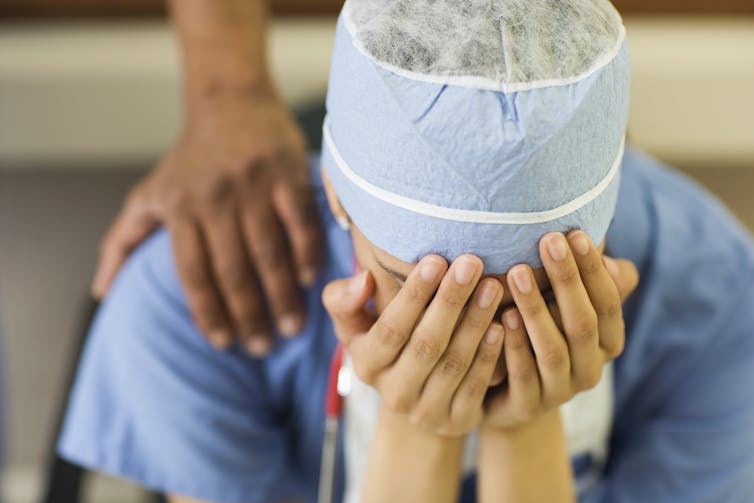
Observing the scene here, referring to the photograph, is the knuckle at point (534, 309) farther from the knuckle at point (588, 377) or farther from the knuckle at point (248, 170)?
Answer: the knuckle at point (248, 170)

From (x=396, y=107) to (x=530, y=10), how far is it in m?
0.12

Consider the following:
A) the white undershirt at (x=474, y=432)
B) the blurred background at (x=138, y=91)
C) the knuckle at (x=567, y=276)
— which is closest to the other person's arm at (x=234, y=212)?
the white undershirt at (x=474, y=432)

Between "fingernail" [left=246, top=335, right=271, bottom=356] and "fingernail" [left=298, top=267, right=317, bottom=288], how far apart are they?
7cm

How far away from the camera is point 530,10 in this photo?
62cm

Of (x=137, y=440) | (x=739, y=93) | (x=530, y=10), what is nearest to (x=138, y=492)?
(x=137, y=440)

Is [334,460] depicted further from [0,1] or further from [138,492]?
[0,1]

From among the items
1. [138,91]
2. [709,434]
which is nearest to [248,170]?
[709,434]

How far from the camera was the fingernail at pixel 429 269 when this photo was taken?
0.64 meters

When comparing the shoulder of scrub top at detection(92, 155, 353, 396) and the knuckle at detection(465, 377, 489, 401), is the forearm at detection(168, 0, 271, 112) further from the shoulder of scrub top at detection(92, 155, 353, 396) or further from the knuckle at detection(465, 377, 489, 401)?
the knuckle at detection(465, 377, 489, 401)

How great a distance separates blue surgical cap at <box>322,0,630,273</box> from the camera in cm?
59

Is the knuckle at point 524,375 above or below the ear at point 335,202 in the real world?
below

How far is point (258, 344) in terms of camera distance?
0.93 metres

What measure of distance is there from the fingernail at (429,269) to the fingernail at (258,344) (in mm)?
334

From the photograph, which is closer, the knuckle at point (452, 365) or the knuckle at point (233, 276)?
the knuckle at point (452, 365)
